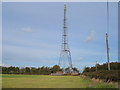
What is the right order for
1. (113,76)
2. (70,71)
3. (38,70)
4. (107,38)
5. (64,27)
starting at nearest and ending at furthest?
(113,76) → (107,38) → (64,27) → (70,71) → (38,70)

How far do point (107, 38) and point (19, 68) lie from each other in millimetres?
42557

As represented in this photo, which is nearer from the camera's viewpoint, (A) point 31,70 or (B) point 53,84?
(B) point 53,84

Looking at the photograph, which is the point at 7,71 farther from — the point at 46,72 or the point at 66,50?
the point at 66,50

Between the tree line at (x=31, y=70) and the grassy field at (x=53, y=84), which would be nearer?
the grassy field at (x=53, y=84)

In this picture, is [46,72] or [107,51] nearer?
[107,51]

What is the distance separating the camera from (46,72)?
56062 millimetres

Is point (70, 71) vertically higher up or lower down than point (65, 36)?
lower down

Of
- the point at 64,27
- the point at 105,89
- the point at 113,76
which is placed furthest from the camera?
the point at 64,27

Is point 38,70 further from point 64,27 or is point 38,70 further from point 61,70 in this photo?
point 64,27

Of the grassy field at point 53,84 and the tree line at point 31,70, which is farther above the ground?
the grassy field at point 53,84

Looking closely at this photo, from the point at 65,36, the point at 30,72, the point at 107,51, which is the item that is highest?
the point at 65,36

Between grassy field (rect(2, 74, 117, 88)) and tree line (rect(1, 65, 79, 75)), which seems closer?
grassy field (rect(2, 74, 117, 88))

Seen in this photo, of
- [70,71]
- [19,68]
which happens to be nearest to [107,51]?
[70,71]

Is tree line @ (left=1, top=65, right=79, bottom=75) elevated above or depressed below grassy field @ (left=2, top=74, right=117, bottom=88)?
below
